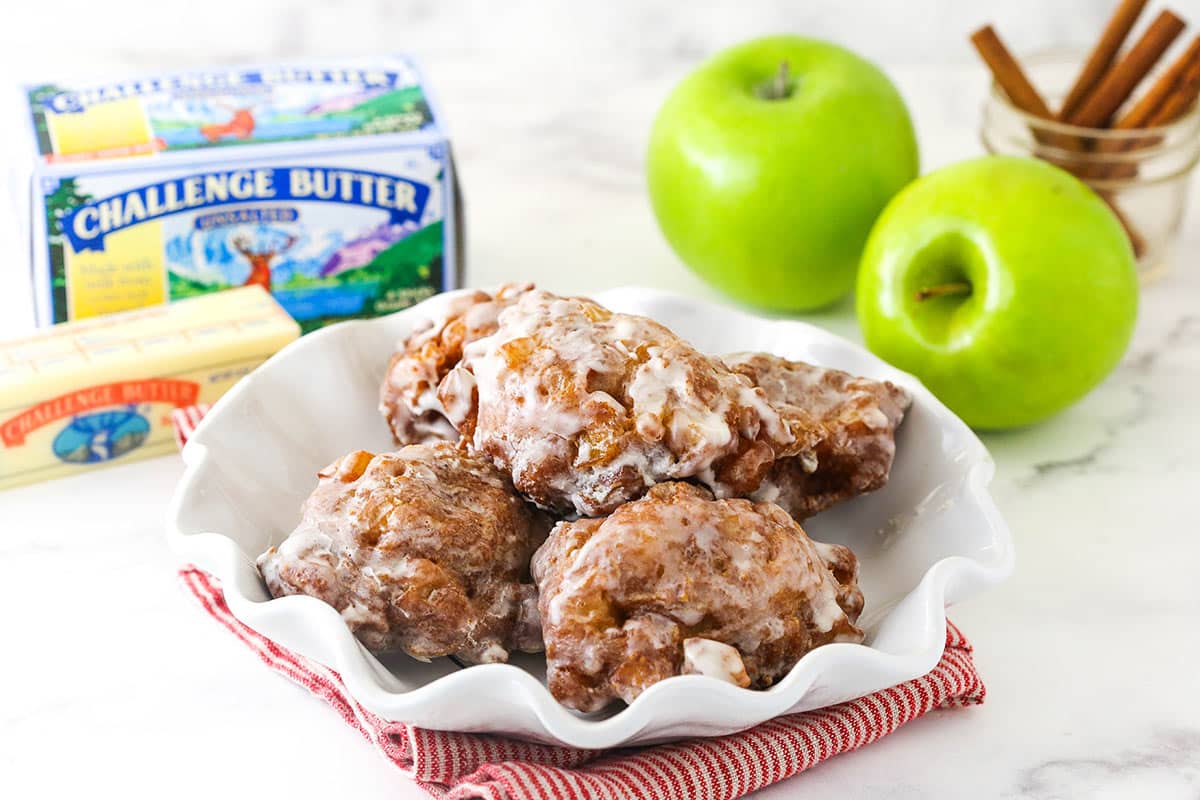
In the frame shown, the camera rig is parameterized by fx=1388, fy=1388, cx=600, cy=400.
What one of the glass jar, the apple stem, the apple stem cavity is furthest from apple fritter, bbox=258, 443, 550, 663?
the glass jar

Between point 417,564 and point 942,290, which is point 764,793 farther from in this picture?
point 942,290

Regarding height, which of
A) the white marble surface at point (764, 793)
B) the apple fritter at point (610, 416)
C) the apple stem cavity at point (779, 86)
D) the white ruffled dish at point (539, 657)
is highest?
the apple stem cavity at point (779, 86)

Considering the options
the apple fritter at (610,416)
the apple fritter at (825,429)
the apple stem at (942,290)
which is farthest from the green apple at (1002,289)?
the apple fritter at (610,416)

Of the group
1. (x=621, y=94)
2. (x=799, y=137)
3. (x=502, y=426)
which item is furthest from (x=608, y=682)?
(x=621, y=94)

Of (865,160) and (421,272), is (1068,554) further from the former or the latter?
(421,272)

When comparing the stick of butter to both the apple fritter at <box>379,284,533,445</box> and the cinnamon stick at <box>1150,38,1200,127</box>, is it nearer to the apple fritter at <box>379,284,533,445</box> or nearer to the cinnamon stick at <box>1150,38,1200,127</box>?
the apple fritter at <box>379,284,533,445</box>

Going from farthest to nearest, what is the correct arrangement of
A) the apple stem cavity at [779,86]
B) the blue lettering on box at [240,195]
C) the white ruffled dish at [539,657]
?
the apple stem cavity at [779,86], the blue lettering on box at [240,195], the white ruffled dish at [539,657]

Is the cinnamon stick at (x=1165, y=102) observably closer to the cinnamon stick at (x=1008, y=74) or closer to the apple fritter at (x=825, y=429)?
the cinnamon stick at (x=1008, y=74)
